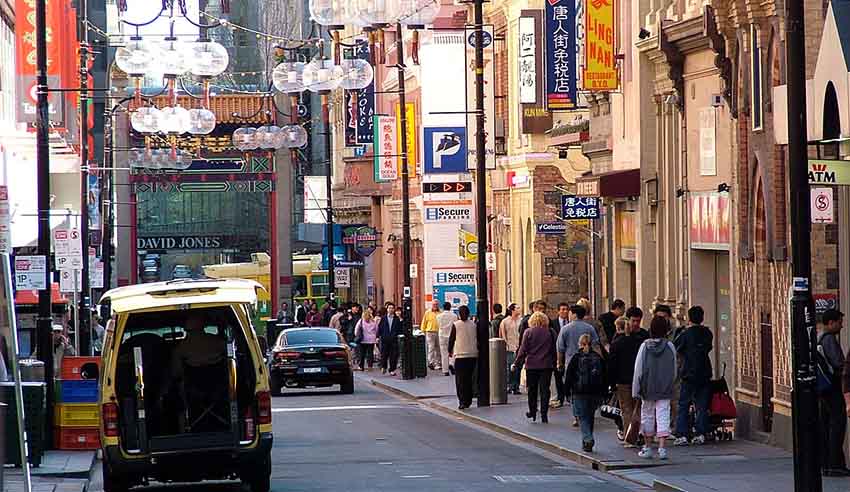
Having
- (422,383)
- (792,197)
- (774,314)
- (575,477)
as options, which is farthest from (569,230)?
(792,197)

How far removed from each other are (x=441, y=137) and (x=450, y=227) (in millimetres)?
A: 6832

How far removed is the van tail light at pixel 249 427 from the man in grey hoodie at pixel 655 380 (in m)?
5.52

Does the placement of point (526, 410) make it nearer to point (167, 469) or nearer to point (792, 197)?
point (167, 469)

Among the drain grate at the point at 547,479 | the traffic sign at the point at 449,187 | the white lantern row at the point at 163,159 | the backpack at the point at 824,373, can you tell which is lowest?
the drain grate at the point at 547,479

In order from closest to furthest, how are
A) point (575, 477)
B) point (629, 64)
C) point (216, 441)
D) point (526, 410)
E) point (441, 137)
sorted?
point (216, 441), point (575, 477), point (526, 410), point (629, 64), point (441, 137)

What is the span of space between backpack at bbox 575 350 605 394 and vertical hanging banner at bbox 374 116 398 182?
37.4 metres

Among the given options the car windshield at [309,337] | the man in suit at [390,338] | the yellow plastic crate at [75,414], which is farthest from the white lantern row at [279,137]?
the yellow plastic crate at [75,414]

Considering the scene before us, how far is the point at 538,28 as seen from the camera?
39.7m

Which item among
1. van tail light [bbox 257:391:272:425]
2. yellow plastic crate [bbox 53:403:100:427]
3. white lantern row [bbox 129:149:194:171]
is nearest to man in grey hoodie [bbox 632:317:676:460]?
van tail light [bbox 257:391:272:425]

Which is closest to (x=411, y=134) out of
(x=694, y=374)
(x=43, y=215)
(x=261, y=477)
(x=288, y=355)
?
(x=288, y=355)

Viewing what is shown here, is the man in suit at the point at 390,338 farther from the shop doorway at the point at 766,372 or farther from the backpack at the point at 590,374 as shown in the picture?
the backpack at the point at 590,374

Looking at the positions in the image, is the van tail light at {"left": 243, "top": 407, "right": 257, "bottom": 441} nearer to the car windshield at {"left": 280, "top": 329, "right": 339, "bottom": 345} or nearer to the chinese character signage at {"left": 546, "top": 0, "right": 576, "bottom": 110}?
the chinese character signage at {"left": 546, "top": 0, "right": 576, "bottom": 110}

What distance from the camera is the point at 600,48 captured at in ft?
115

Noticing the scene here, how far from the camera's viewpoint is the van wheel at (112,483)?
19.1m
